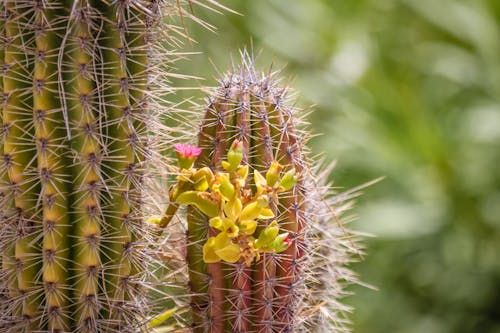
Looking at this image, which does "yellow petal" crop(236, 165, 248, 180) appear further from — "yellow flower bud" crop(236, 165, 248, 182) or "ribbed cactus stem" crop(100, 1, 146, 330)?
"ribbed cactus stem" crop(100, 1, 146, 330)

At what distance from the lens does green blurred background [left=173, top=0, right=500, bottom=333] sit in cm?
338

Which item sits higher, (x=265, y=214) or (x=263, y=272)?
(x=265, y=214)

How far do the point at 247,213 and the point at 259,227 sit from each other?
0.06m

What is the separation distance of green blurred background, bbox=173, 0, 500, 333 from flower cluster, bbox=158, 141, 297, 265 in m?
1.83

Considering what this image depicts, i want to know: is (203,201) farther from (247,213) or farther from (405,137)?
(405,137)

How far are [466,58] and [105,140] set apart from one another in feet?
8.98

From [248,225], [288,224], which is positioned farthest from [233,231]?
[288,224]

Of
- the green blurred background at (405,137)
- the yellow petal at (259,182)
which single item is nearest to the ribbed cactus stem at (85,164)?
the yellow petal at (259,182)

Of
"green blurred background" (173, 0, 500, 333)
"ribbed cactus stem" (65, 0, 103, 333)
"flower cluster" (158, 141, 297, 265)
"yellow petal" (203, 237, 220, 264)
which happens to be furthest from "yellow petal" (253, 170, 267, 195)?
"green blurred background" (173, 0, 500, 333)

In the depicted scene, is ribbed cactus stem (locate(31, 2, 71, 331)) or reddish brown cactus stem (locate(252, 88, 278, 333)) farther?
reddish brown cactus stem (locate(252, 88, 278, 333))

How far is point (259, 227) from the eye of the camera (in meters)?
1.40

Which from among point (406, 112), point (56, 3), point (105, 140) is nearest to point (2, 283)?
point (105, 140)

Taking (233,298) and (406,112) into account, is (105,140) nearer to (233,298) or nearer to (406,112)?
(233,298)

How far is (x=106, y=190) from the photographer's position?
132 cm
